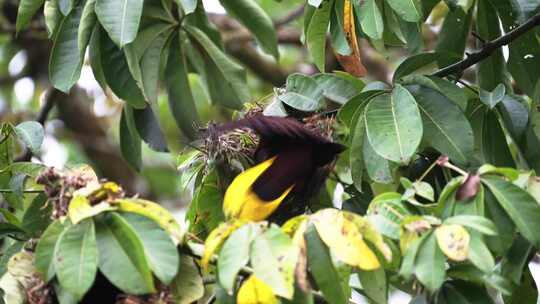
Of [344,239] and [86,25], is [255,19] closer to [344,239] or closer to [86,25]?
[86,25]

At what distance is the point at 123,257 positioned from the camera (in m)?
1.30

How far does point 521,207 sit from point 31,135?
37.2 inches

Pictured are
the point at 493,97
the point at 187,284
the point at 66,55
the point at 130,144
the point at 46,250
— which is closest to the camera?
the point at 46,250

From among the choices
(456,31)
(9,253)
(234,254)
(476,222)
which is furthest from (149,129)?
(476,222)

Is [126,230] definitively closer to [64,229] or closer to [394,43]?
[64,229]

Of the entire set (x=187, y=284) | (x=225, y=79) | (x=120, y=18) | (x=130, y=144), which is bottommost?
(x=130, y=144)

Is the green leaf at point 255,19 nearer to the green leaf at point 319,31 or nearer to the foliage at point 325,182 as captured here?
the foliage at point 325,182

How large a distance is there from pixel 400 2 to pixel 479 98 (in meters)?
0.25

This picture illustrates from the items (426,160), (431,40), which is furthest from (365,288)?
(431,40)

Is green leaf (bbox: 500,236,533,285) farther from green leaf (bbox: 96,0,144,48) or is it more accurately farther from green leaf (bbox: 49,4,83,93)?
green leaf (bbox: 49,4,83,93)

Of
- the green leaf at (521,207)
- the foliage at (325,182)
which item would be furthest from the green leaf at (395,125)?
the green leaf at (521,207)

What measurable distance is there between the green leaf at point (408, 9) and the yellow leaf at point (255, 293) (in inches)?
27.2

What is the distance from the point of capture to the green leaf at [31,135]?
5.91ft

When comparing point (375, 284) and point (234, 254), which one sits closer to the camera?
point (234, 254)
